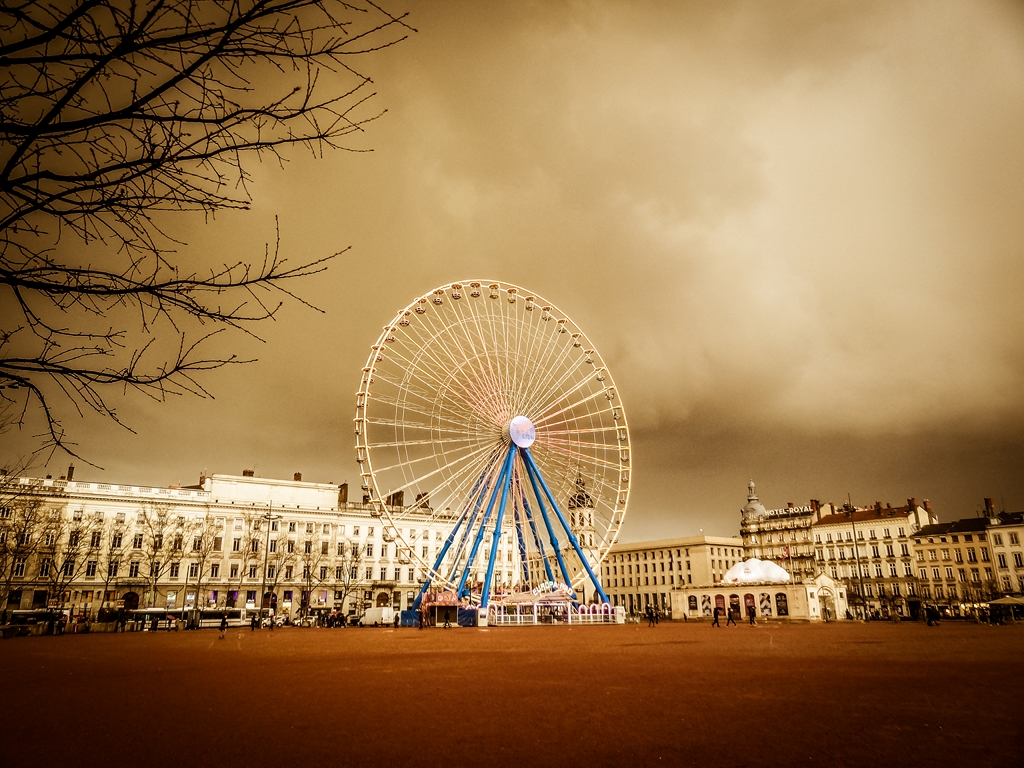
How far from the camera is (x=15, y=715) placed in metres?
9.39

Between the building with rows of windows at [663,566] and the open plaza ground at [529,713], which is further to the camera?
the building with rows of windows at [663,566]

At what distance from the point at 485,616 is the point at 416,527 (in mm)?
36045

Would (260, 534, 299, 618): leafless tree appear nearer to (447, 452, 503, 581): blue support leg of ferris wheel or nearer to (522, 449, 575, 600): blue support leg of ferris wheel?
(447, 452, 503, 581): blue support leg of ferris wheel

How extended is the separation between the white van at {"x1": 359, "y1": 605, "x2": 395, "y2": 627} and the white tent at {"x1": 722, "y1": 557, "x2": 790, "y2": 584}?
115ft

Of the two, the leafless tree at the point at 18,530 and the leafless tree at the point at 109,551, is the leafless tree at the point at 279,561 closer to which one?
the leafless tree at the point at 109,551

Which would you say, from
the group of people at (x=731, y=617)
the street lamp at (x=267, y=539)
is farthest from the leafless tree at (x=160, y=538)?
the group of people at (x=731, y=617)

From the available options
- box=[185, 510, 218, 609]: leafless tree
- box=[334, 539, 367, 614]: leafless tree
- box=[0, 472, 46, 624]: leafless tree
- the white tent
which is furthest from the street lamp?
the white tent

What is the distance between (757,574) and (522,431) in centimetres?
3787

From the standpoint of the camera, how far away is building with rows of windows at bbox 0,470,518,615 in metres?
57.1

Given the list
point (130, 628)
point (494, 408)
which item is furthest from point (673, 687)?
point (130, 628)

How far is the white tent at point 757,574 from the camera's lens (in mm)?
64812

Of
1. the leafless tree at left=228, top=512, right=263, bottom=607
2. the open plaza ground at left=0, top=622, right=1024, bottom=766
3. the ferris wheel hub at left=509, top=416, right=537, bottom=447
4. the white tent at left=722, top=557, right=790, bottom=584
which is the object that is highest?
the ferris wheel hub at left=509, top=416, right=537, bottom=447

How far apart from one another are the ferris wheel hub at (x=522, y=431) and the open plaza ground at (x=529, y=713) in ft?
84.1

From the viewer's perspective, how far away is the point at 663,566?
113875 millimetres
